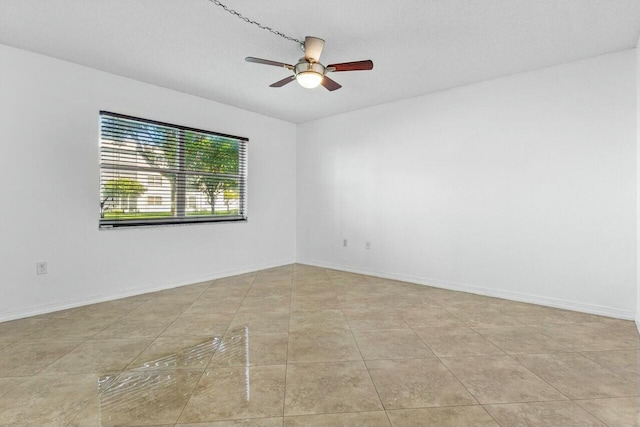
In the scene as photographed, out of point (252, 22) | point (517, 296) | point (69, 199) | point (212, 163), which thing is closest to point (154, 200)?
point (69, 199)

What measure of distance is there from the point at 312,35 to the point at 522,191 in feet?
9.08

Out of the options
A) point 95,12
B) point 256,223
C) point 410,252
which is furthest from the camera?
point 256,223

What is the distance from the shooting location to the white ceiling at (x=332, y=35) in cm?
242

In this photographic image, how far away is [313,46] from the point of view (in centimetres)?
270

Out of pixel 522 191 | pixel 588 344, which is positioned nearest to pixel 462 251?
pixel 522 191

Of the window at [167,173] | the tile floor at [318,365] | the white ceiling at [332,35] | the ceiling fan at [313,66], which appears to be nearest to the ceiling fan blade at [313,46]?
the ceiling fan at [313,66]

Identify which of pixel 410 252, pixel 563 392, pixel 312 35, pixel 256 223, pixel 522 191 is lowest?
pixel 563 392

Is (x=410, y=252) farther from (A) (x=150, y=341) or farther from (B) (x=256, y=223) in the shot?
(A) (x=150, y=341)

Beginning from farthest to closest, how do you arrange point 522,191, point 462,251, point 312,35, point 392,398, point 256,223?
point 256,223
point 462,251
point 522,191
point 312,35
point 392,398

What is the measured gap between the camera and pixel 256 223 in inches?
205

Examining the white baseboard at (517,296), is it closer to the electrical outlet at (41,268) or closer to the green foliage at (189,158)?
the green foliage at (189,158)

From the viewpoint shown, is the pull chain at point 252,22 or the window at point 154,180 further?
the window at point 154,180

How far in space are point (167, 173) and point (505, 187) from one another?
13.4 feet

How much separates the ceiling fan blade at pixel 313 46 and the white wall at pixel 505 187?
2118mm
